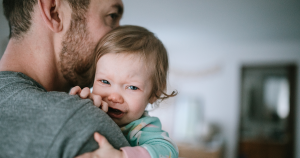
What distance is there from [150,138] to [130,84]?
0.22 metres

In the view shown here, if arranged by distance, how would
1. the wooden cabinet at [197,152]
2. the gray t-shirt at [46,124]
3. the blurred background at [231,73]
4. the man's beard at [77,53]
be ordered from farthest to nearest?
the wooden cabinet at [197,152] → the blurred background at [231,73] → the man's beard at [77,53] → the gray t-shirt at [46,124]

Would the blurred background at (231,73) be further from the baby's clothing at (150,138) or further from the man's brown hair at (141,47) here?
the baby's clothing at (150,138)

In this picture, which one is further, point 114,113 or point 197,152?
point 197,152

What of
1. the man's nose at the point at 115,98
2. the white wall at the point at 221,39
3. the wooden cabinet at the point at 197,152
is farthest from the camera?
the wooden cabinet at the point at 197,152

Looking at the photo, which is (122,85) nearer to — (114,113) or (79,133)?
(114,113)

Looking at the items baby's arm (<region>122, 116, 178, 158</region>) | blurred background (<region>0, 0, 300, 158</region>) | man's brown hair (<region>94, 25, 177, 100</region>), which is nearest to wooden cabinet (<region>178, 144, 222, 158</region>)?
blurred background (<region>0, 0, 300, 158</region>)

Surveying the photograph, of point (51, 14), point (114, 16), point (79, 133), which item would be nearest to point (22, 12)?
point (51, 14)

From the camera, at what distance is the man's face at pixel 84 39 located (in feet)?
2.99

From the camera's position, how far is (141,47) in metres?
0.91

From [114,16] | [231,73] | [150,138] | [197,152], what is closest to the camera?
[150,138]

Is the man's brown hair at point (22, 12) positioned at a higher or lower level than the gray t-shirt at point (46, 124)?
higher

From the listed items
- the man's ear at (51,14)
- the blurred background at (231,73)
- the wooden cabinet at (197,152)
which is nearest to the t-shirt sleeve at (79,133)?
the man's ear at (51,14)

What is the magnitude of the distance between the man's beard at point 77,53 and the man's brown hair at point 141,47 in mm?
58

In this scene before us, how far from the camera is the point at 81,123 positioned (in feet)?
1.64
